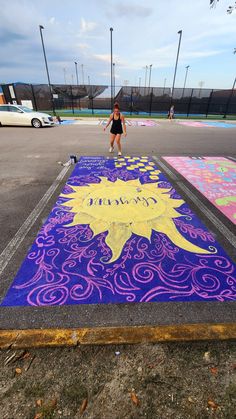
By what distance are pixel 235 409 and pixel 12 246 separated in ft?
10.0

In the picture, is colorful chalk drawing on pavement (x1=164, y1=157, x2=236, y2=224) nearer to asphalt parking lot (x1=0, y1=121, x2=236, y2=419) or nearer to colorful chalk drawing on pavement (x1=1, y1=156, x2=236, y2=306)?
colorful chalk drawing on pavement (x1=1, y1=156, x2=236, y2=306)

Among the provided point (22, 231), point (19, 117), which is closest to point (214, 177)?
point (22, 231)

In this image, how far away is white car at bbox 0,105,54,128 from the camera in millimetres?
14117

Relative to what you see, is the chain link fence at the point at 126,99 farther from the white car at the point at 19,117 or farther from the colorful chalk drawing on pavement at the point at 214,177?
the colorful chalk drawing on pavement at the point at 214,177

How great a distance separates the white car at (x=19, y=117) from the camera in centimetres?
1412

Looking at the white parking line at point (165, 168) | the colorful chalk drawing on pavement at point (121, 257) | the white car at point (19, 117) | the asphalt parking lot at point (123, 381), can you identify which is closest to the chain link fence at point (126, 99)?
the white car at point (19, 117)

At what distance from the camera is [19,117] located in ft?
46.7

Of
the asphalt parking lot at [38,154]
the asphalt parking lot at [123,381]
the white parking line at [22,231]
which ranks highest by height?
the asphalt parking lot at [123,381]

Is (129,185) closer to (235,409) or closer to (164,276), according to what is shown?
(164,276)

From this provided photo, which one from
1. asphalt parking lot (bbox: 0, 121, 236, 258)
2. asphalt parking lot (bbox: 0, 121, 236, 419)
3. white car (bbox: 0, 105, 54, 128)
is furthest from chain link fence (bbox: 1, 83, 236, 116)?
asphalt parking lot (bbox: 0, 121, 236, 419)

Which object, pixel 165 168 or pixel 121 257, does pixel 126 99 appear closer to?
pixel 165 168

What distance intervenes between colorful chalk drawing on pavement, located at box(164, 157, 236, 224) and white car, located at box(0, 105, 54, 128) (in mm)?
10761

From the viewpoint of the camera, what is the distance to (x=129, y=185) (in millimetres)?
5379

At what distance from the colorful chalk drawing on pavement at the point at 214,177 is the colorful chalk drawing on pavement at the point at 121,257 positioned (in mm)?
912
